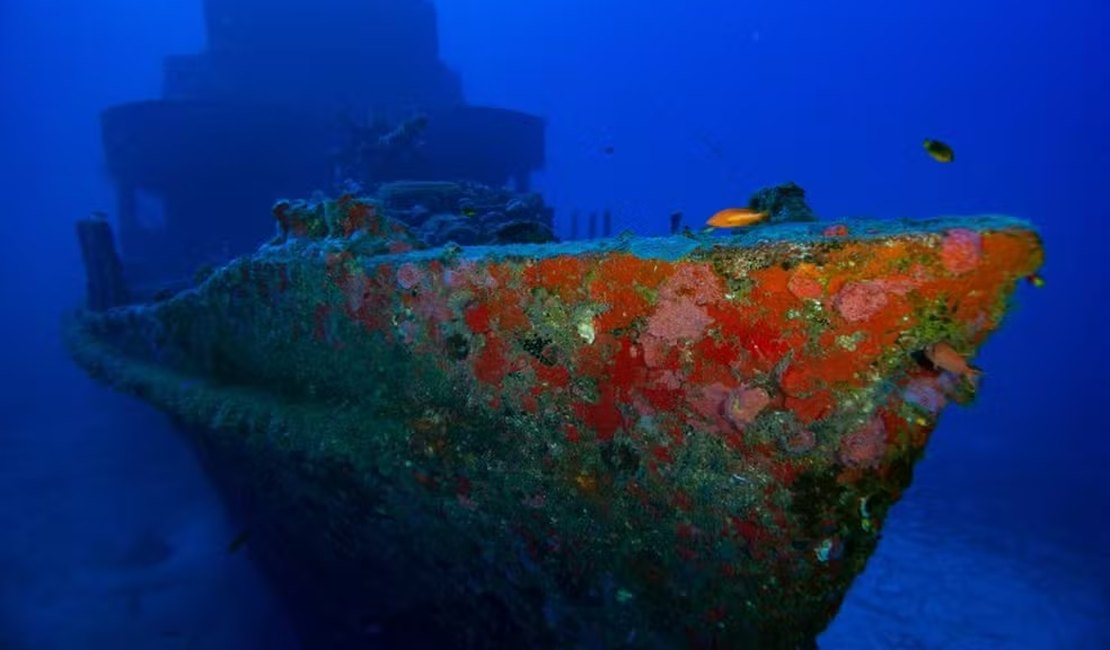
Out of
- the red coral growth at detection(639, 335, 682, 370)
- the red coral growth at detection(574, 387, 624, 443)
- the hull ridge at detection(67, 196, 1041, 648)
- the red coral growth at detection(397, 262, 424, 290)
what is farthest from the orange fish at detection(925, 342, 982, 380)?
the red coral growth at detection(397, 262, 424, 290)

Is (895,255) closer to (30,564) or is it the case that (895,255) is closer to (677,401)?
(677,401)

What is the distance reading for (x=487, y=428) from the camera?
2.65 metres

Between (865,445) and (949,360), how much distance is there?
1.14ft

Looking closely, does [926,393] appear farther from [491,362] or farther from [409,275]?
[409,275]

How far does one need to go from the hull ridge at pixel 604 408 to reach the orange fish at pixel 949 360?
0.02 metres

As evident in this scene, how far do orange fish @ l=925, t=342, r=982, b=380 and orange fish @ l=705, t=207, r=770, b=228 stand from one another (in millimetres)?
1199

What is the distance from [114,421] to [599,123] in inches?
6786

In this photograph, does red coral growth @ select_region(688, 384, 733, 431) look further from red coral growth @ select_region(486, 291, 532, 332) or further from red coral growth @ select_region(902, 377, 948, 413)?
red coral growth @ select_region(486, 291, 532, 332)

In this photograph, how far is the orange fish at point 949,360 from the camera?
5.15 ft

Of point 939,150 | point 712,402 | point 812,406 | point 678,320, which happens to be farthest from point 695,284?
point 939,150

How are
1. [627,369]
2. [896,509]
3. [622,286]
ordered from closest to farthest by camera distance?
Result: 1. [622,286]
2. [627,369]
3. [896,509]

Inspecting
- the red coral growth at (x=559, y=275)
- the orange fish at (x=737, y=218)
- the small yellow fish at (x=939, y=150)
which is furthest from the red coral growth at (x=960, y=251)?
the small yellow fish at (x=939, y=150)

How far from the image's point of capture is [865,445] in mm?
1758

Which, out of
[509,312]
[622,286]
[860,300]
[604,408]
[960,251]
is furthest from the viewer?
[509,312]
